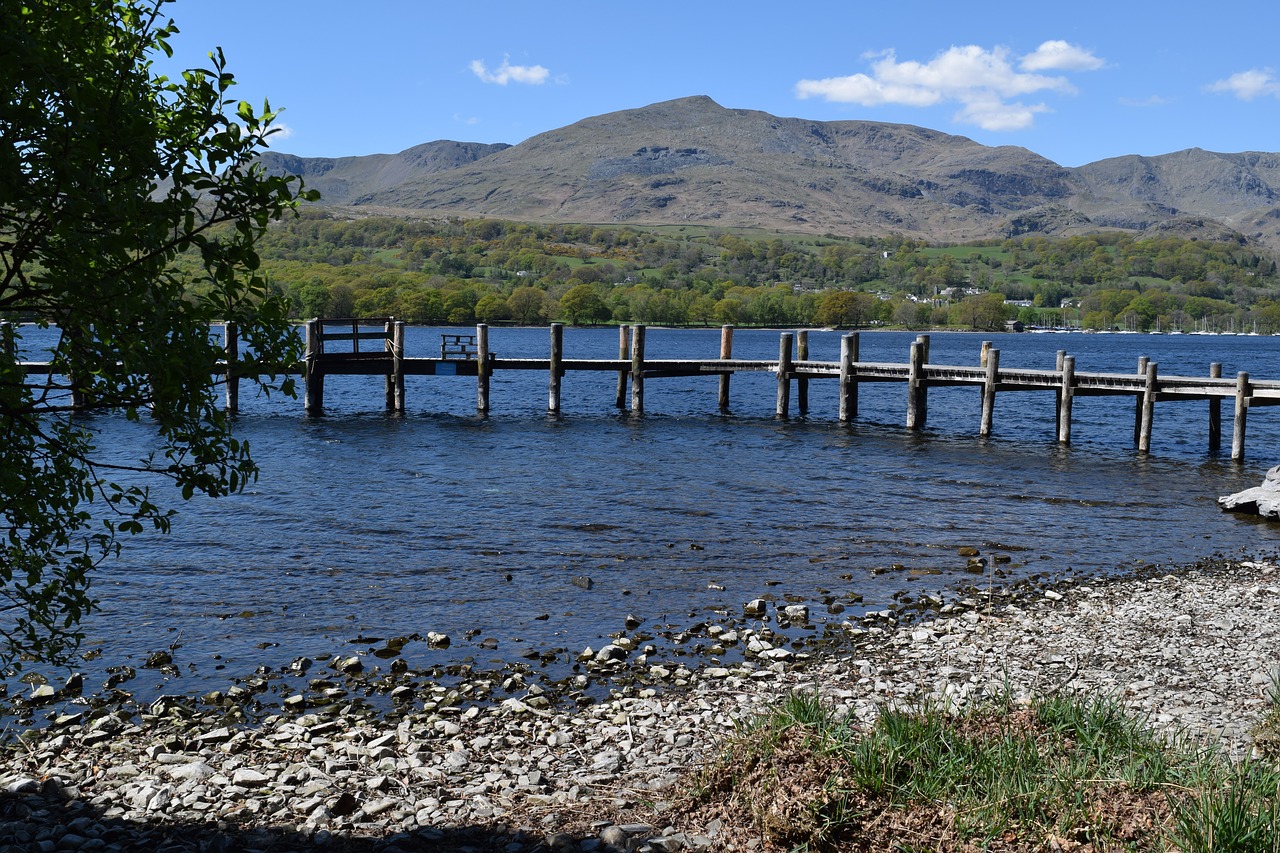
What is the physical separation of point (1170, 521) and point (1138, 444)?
47.6 feet

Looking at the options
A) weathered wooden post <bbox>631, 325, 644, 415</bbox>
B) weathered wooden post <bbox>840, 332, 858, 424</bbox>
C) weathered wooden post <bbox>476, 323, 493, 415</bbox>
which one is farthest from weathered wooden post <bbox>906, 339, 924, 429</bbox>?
weathered wooden post <bbox>476, 323, 493, 415</bbox>

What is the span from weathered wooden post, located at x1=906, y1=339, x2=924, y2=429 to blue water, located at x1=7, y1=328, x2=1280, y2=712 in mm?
1266

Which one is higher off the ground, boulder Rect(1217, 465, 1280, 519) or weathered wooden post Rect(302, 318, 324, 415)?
weathered wooden post Rect(302, 318, 324, 415)

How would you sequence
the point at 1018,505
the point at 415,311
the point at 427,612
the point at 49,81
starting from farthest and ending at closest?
the point at 415,311 < the point at 1018,505 < the point at 427,612 < the point at 49,81

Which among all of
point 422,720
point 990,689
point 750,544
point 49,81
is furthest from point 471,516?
point 49,81

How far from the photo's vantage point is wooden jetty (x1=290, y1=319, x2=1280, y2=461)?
3722 cm

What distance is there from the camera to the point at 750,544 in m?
23.3

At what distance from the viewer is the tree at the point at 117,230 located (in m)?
6.11

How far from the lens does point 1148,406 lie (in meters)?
38.1

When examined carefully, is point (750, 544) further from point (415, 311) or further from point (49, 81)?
point (415, 311)

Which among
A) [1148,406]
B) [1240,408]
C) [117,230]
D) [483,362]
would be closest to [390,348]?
[483,362]

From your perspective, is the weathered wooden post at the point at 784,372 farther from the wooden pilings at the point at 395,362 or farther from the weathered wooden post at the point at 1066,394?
the wooden pilings at the point at 395,362

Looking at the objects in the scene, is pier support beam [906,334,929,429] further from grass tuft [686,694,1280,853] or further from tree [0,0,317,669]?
tree [0,0,317,669]

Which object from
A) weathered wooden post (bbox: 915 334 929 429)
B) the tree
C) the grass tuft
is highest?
the tree
